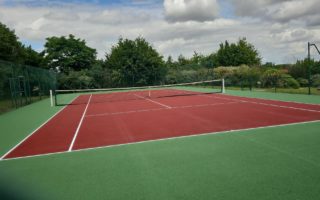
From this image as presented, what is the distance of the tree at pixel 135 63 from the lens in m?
38.0

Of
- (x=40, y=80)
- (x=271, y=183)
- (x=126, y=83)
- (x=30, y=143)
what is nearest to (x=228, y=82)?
(x=126, y=83)

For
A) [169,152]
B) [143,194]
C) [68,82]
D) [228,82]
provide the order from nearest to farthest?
[143,194]
[169,152]
[228,82]
[68,82]

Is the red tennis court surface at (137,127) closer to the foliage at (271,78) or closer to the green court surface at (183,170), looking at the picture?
the green court surface at (183,170)

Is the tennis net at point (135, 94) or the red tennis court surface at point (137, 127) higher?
Answer: the tennis net at point (135, 94)

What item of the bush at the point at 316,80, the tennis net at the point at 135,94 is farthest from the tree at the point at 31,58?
the bush at the point at 316,80

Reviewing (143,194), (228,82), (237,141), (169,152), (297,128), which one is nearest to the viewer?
(143,194)

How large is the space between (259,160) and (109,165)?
109 inches

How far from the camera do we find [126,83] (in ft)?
124

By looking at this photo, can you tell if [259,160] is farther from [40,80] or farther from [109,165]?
[40,80]

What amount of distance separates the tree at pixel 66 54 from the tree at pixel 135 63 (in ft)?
11.7

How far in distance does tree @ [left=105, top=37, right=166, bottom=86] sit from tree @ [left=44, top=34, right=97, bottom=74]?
3.57 metres

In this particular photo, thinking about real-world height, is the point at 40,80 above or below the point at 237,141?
above

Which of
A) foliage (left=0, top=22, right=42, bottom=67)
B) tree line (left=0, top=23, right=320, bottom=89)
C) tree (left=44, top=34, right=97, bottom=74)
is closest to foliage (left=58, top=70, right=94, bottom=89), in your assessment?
tree line (left=0, top=23, right=320, bottom=89)

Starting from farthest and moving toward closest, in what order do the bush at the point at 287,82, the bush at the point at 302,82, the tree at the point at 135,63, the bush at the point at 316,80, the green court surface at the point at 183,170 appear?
the tree at the point at 135,63 < the bush at the point at 302,82 < the bush at the point at 287,82 < the bush at the point at 316,80 < the green court surface at the point at 183,170
